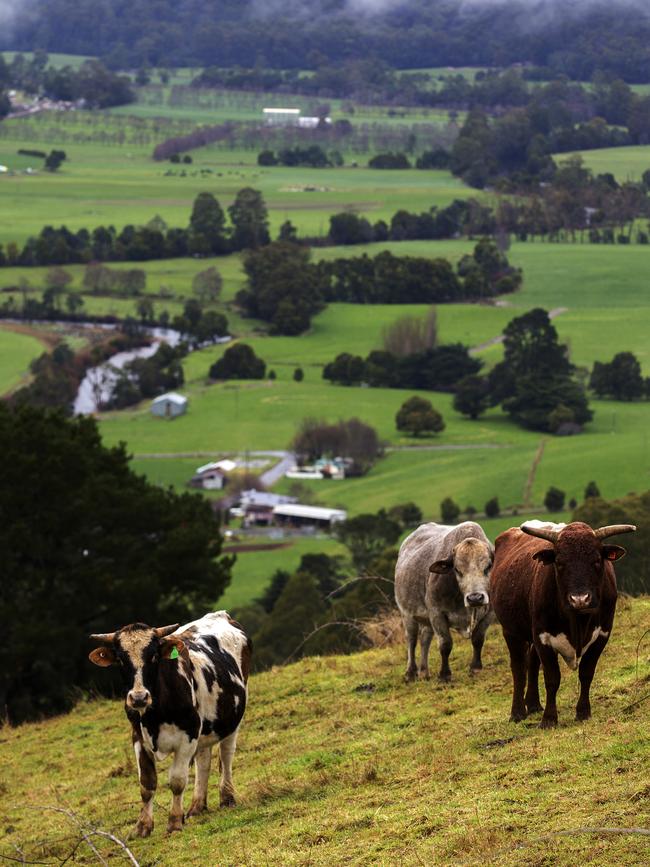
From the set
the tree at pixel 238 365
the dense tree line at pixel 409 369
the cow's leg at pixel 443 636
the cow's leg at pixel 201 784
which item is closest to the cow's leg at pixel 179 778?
the cow's leg at pixel 201 784

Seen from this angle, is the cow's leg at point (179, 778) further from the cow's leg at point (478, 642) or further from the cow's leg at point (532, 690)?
the cow's leg at point (478, 642)

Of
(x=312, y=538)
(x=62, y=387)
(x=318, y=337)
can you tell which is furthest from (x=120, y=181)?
(x=312, y=538)

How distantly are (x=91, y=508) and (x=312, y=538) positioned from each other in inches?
1423

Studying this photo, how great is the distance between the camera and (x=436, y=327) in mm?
98625

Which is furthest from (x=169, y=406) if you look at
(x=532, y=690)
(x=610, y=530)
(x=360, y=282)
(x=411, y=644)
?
(x=610, y=530)

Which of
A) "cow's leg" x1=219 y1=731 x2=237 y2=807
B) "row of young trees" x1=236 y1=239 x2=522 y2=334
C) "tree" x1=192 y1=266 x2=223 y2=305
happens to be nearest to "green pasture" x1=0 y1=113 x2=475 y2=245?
"tree" x1=192 y1=266 x2=223 y2=305

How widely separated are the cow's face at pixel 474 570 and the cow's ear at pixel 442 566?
93 mm

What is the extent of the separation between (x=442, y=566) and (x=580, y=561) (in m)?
2.41

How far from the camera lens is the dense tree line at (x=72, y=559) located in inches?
936

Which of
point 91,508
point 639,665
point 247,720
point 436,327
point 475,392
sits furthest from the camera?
point 436,327

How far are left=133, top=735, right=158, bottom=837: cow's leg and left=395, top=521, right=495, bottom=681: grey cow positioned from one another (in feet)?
8.98

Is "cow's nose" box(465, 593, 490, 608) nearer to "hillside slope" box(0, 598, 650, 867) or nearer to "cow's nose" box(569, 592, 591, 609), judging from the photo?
"hillside slope" box(0, 598, 650, 867)

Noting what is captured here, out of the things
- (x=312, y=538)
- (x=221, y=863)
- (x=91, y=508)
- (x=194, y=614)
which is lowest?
(x=312, y=538)

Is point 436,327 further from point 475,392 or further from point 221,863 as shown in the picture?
point 221,863
